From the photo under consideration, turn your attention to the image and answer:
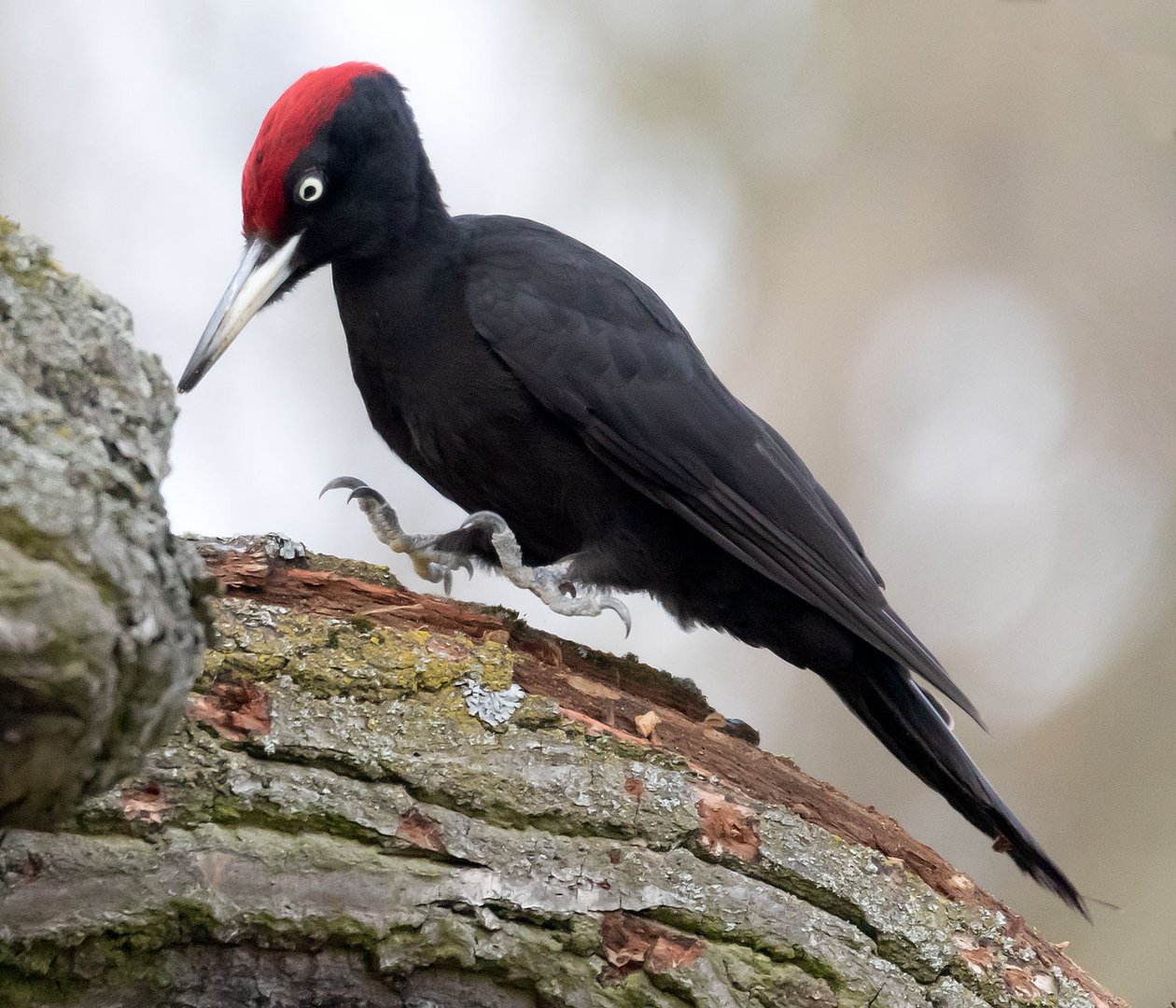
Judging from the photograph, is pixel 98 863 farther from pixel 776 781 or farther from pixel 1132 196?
pixel 1132 196

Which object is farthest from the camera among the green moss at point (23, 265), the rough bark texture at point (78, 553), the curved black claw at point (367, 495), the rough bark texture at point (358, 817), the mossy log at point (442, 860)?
the curved black claw at point (367, 495)

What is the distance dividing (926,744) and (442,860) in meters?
1.76

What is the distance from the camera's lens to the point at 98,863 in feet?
5.79

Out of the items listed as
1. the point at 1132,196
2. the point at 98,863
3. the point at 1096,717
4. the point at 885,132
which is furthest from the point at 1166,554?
the point at 98,863

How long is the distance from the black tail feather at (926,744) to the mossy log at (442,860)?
0.67 metres

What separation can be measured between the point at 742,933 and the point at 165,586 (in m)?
1.21

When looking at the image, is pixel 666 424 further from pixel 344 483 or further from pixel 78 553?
pixel 78 553

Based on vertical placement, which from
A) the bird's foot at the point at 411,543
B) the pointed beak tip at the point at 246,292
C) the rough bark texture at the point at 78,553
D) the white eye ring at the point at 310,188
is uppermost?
the white eye ring at the point at 310,188

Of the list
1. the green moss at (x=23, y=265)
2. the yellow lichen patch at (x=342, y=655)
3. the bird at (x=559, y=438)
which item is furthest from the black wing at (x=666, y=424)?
the green moss at (x=23, y=265)

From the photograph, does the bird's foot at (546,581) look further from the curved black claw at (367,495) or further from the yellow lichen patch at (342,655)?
the yellow lichen patch at (342,655)

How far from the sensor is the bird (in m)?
3.20

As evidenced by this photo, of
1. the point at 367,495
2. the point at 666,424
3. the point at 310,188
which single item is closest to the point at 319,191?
the point at 310,188

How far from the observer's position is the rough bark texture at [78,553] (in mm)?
1177

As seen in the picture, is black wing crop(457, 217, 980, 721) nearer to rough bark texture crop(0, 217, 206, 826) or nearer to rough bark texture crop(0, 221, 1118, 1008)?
rough bark texture crop(0, 221, 1118, 1008)
